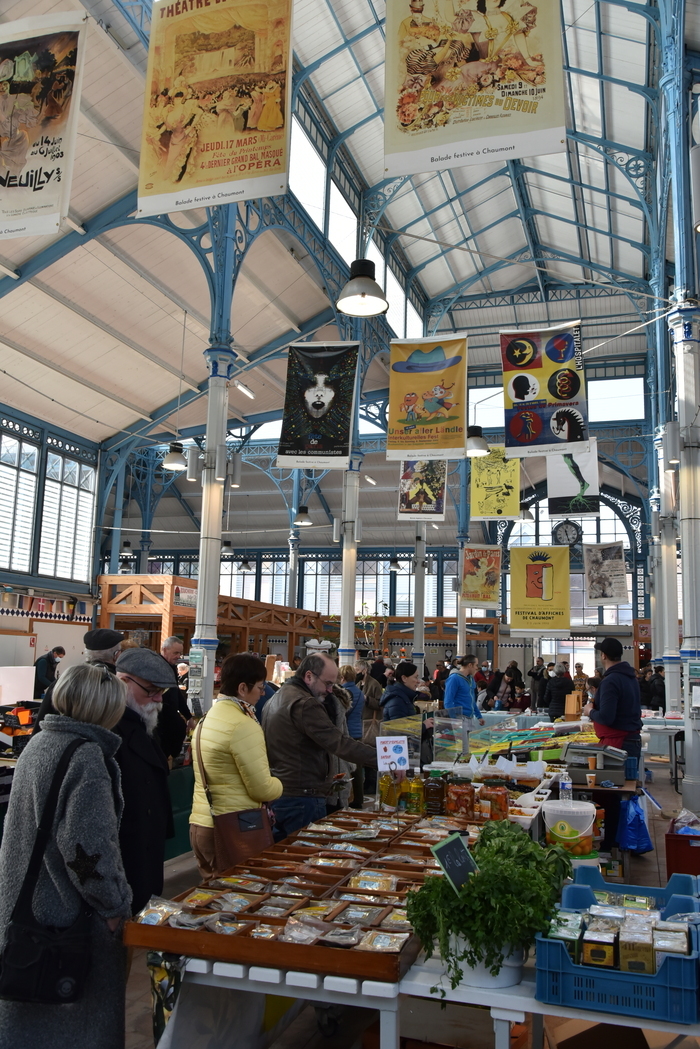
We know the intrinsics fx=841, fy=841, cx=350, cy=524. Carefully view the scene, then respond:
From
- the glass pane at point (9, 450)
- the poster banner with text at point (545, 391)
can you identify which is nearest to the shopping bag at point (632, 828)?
the poster banner with text at point (545, 391)

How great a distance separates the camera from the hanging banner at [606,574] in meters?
20.1

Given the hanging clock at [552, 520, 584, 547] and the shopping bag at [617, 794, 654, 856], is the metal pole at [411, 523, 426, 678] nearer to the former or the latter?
the hanging clock at [552, 520, 584, 547]

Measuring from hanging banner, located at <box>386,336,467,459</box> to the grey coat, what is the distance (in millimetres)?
8430

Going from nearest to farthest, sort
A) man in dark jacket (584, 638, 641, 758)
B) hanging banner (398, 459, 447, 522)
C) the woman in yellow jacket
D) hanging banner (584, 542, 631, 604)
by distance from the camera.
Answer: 1. the woman in yellow jacket
2. man in dark jacket (584, 638, 641, 758)
3. hanging banner (398, 459, 447, 522)
4. hanging banner (584, 542, 631, 604)

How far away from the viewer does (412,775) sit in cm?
479

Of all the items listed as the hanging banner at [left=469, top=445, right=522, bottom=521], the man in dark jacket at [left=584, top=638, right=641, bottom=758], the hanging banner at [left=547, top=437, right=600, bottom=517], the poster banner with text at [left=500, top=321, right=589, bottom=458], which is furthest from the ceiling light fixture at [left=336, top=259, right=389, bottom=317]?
the hanging banner at [left=469, top=445, right=522, bottom=521]

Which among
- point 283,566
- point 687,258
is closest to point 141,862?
point 687,258

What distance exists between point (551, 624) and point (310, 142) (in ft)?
33.1

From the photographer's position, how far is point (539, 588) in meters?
16.8

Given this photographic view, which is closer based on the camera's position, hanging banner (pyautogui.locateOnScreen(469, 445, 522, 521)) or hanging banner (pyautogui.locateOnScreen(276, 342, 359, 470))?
hanging banner (pyautogui.locateOnScreen(276, 342, 359, 470))

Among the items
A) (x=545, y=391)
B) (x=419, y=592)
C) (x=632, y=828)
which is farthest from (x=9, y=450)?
(x=632, y=828)

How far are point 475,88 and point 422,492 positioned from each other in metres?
11.1

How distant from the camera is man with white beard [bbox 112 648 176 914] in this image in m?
3.03

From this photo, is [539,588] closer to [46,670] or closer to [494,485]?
[494,485]
